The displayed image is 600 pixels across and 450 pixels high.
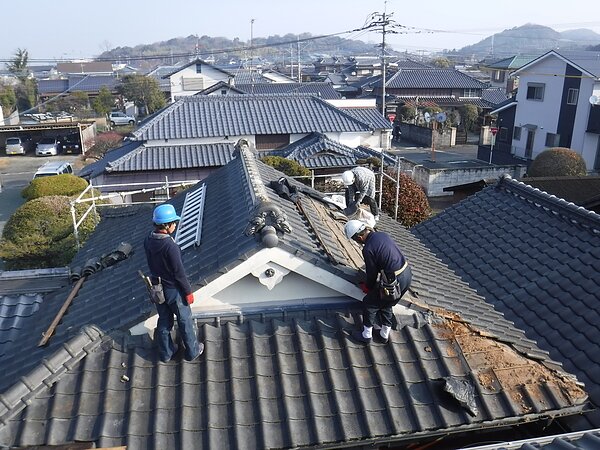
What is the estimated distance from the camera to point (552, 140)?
32.8 meters

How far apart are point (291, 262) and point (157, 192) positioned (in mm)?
17458

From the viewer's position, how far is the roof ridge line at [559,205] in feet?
26.4

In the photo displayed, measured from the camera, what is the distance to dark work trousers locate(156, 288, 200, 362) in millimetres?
4504

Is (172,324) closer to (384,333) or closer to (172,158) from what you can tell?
(384,333)

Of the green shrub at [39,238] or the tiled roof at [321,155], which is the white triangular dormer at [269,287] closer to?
the green shrub at [39,238]

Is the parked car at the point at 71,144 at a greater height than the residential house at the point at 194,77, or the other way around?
the residential house at the point at 194,77

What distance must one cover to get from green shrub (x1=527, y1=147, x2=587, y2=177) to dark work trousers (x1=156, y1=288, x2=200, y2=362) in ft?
77.7

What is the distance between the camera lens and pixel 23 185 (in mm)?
31141

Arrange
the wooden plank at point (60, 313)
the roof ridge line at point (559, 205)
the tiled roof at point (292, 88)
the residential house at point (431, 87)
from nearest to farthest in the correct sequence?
1. the wooden plank at point (60, 313)
2. the roof ridge line at point (559, 205)
3. the tiled roof at point (292, 88)
4. the residential house at point (431, 87)

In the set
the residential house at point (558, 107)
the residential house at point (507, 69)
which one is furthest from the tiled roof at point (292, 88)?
the residential house at point (507, 69)

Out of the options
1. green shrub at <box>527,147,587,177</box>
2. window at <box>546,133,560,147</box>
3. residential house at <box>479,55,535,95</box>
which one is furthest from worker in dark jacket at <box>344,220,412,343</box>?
residential house at <box>479,55,535,95</box>

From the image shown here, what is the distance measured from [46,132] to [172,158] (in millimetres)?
24879

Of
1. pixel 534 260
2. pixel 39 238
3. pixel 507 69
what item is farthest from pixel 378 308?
pixel 507 69

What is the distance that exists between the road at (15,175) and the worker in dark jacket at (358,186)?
21.6 metres
